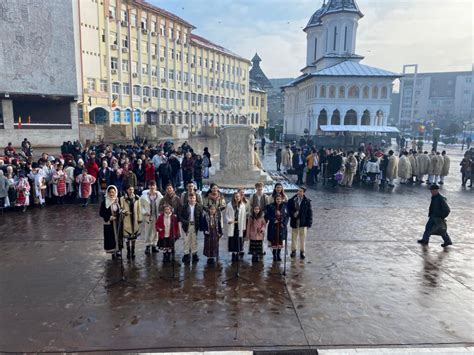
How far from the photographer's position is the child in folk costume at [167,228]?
23.7 feet

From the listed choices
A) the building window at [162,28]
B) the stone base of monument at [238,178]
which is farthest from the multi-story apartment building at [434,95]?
the stone base of monument at [238,178]

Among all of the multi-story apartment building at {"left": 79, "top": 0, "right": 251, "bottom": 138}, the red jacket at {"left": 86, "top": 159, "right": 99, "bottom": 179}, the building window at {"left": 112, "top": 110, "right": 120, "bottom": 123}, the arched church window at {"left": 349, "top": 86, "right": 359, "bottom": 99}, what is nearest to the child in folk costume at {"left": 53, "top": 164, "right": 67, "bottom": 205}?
the red jacket at {"left": 86, "top": 159, "right": 99, "bottom": 179}

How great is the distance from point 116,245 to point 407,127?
337ft

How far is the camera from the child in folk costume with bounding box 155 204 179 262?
284 inches

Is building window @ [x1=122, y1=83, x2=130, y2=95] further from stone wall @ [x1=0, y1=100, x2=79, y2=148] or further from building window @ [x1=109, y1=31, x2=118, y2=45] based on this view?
stone wall @ [x1=0, y1=100, x2=79, y2=148]

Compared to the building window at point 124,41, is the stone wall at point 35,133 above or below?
below

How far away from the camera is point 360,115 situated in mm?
44750

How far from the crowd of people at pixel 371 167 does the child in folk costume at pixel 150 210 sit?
10041 millimetres

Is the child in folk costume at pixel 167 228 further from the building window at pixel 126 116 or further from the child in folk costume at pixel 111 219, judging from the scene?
the building window at pixel 126 116

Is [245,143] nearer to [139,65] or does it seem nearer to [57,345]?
[57,345]

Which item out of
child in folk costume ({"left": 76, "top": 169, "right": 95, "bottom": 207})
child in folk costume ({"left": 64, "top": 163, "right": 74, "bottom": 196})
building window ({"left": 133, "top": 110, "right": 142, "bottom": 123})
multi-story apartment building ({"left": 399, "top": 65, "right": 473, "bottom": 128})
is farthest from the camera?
multi-story apartment building ({"left": 399, "top": 65, "right": 473, "bottom": 128})

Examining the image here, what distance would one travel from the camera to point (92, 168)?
12.5 m

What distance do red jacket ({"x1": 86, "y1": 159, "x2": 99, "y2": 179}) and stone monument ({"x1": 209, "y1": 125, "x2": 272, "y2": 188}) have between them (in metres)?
5.02

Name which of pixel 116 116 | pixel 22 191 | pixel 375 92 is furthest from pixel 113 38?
pixel 22 191
